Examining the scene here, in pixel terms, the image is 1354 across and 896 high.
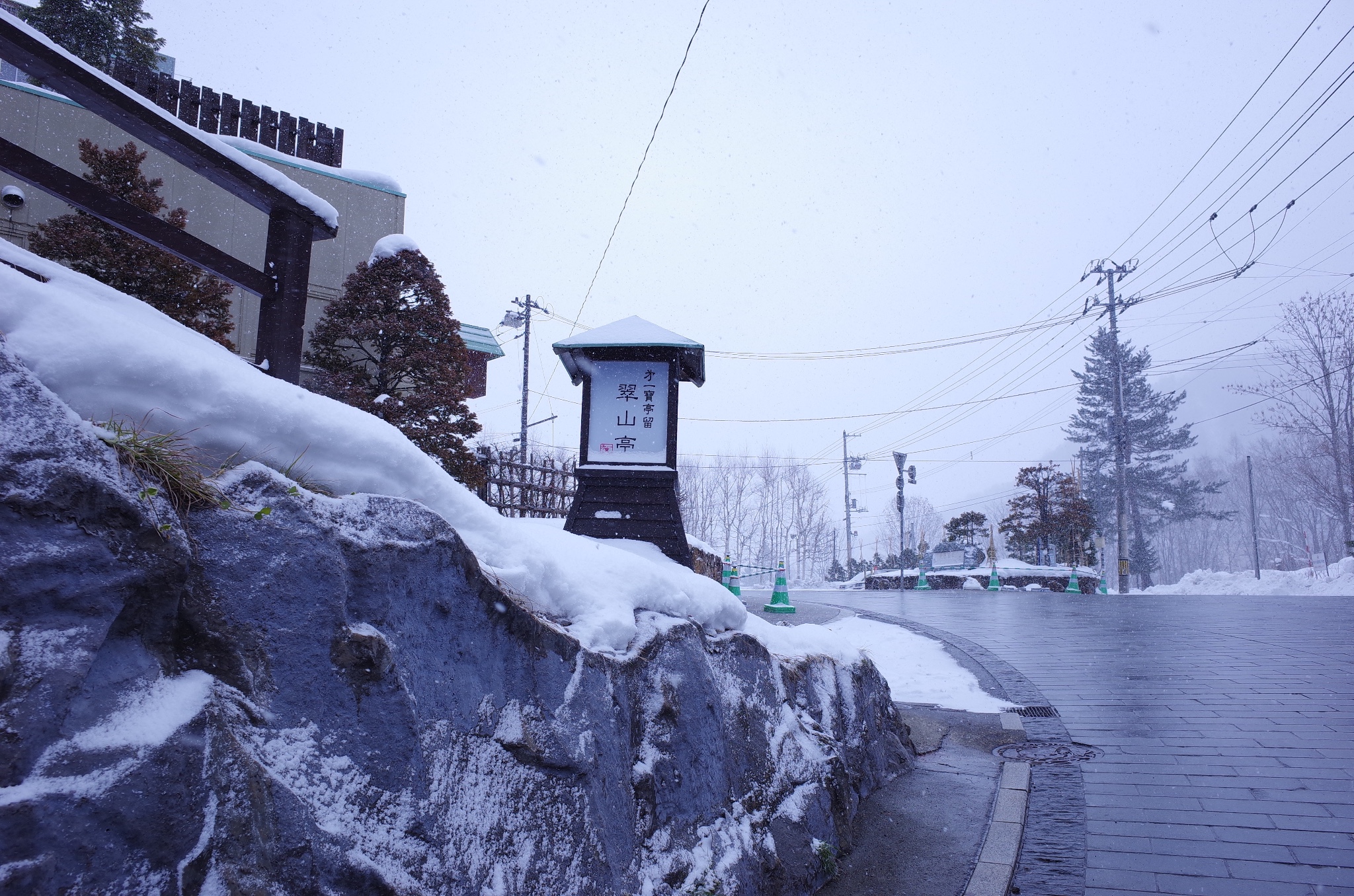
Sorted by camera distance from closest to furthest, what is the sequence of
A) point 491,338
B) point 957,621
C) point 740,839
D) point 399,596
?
point 399,596, point 740,839, point 957,621, point 491,338

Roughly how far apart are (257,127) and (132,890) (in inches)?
597

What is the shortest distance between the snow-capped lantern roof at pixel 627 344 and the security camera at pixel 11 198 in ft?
31.3

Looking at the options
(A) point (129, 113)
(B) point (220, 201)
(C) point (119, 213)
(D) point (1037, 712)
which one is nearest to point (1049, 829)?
(D) point (1037, 712)

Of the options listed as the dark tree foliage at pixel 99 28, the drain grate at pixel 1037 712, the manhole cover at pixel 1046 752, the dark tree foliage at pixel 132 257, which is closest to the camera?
the manhole cover at pixel 1046 752

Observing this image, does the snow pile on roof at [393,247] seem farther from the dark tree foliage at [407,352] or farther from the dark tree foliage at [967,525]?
the dark tree foliage at [967,525]

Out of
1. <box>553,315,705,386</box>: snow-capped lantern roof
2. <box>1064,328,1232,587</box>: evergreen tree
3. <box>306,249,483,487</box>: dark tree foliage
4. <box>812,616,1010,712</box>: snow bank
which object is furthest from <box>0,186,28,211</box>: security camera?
<box>1064,328,1232,587</box>: evergreen tree

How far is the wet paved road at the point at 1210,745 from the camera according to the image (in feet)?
13.6

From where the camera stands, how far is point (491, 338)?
708 inches

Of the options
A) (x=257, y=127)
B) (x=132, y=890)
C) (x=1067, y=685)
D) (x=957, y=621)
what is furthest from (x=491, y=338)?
(x=132, y=890)

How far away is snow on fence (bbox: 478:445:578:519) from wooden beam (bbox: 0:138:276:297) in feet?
34.8

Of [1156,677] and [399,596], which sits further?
[1156,677]

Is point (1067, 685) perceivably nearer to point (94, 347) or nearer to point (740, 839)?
point (740, 839)

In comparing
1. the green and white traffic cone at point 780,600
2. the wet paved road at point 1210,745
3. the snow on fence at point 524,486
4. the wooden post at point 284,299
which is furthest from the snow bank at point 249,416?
the green and white traffic cone at point 780,600

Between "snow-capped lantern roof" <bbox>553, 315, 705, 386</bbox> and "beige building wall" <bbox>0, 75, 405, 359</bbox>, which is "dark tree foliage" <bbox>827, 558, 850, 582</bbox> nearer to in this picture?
"beige building wall" <bbox>0, 75, 405, 359</bbox>
